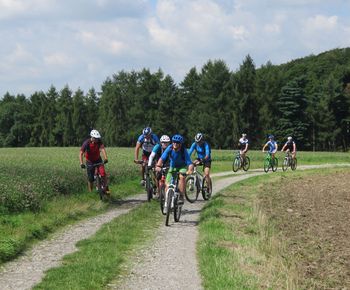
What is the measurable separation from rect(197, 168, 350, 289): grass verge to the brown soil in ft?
1.13

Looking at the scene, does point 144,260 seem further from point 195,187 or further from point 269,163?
point 269,163

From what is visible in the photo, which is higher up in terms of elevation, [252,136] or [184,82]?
[184,82]

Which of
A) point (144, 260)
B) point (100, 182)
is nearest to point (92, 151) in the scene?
point (100, 182)

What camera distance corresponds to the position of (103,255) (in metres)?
10.1

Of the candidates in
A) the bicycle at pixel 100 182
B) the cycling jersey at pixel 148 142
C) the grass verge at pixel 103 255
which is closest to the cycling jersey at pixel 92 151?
the bicycle at pixel 100 182

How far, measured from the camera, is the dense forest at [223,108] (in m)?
86.3

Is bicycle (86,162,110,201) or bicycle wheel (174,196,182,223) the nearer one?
bicycle wheel (174,196,182,223)

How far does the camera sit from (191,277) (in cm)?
882

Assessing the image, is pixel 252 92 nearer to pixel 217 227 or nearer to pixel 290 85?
pixel 290 85

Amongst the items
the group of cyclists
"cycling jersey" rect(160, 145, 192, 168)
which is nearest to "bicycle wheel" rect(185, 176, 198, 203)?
the group of cyclists

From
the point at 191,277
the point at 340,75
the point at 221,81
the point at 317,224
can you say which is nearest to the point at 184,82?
the point at 221,81

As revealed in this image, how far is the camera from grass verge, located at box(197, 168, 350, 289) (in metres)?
8.72

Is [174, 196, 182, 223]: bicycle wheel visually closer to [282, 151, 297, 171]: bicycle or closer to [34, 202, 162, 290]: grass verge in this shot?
[34, 202, 162, 290]: grass verge

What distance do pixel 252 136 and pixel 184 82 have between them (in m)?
20.0
